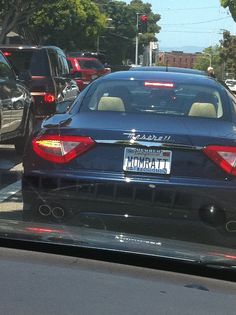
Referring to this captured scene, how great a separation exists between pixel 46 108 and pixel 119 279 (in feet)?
29.7

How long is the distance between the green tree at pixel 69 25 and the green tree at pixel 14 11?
4596 mm

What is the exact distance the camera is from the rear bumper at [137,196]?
4.62 metres

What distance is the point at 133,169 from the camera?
15.5 ft

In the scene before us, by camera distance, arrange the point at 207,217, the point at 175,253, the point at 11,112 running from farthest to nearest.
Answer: the point at 11,112 → the point at 207,217 → the point at 175,253

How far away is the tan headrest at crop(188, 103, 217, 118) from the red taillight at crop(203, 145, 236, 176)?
774mm

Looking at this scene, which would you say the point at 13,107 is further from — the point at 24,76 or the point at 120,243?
the point at 120,243

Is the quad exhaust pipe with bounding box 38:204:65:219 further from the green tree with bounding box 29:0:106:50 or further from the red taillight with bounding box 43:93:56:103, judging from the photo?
the green tree with bounding box 29:0:106:50

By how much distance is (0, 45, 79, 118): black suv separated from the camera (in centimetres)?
1173

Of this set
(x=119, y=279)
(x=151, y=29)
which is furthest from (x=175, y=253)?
(x=151, y=29)

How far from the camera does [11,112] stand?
9477 millimetres

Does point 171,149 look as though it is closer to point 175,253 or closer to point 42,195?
point 42,195

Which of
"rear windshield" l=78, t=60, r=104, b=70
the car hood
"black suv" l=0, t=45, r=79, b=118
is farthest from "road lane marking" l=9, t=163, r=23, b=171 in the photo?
"rear windshield" l=78, t=60, r=104, b=70

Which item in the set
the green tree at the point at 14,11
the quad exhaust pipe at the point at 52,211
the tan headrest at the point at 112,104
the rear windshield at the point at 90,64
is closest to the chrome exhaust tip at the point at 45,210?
the quad exhaust pipe at the point at 52,211

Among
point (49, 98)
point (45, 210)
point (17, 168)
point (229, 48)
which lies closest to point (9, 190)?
point (17, 168)
